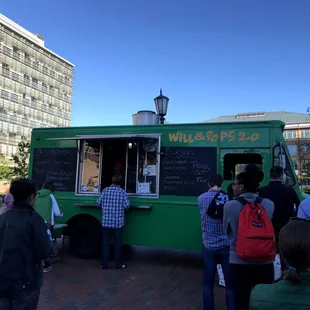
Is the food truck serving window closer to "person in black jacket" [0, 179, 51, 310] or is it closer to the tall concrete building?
"person in black jacket" [0, 179, 51, 310]

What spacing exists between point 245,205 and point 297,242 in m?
1.76

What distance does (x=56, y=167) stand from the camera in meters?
8.02

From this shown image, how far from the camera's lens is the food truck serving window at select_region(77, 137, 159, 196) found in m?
7.28

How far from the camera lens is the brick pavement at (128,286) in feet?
16.2

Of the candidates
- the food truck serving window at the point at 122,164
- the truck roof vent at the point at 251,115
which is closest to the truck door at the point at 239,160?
the food truck serving window at the point at 122,164

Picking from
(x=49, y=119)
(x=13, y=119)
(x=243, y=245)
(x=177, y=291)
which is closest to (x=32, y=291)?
(x=243, y=245)

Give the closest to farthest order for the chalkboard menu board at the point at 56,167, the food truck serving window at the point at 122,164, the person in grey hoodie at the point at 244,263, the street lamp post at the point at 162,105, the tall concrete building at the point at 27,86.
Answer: the person in grey hoodie at the point at 244,263 → the food truck serving window at the point at 122,164 → the chalkboard menu board at the point at 56,167 → the street lamp post at the point at 162,105 → the tall concrete building at the point at 27,86

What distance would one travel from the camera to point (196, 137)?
7.04 meters

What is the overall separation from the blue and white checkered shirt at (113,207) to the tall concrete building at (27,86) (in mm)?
55926

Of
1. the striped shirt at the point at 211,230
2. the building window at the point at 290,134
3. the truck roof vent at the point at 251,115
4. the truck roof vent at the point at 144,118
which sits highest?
the truck roof vent at the point at 251,115

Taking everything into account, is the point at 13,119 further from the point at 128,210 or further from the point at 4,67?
the point at 128,210

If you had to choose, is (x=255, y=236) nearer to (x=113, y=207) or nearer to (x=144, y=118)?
(x=113, y=207)

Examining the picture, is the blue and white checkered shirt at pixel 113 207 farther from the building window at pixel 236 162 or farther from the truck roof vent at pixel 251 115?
the truck roof vent at pixel 251 115

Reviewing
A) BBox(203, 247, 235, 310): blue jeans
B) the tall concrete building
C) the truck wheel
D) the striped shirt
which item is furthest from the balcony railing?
BBox(203, 247, 235, 310): blue jeans
